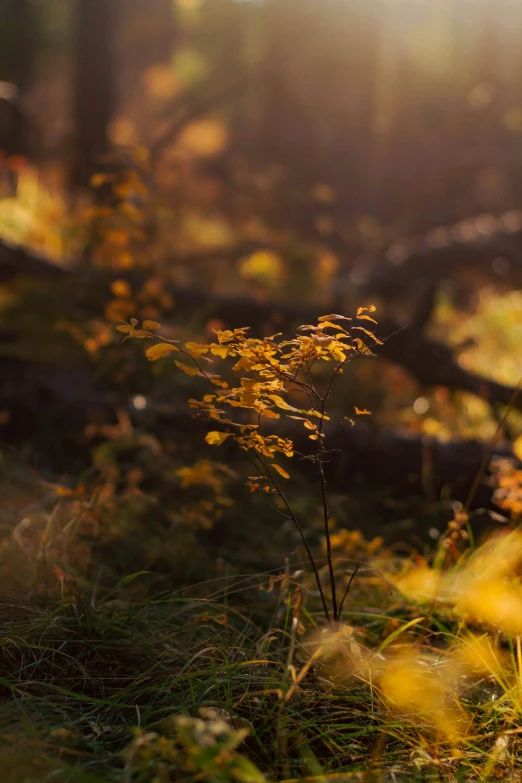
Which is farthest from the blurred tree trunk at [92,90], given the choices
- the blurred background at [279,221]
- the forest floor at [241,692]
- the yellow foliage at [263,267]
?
the forest floor at [241,692]

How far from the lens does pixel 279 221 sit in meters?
10.4

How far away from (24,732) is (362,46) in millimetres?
16831

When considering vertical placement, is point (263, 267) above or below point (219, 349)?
below

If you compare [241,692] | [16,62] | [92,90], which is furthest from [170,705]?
[16,62]

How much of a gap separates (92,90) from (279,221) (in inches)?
163

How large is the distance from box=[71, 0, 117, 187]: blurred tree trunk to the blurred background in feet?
0.06

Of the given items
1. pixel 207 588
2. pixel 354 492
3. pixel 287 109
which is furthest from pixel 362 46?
pixel 207 588

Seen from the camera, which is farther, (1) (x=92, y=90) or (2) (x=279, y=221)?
(2) (x=279, y=221)

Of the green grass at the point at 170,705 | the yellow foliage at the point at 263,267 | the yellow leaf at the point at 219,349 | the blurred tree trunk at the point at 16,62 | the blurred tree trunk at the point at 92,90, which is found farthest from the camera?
the blurred tree trunk at the point at 16,62

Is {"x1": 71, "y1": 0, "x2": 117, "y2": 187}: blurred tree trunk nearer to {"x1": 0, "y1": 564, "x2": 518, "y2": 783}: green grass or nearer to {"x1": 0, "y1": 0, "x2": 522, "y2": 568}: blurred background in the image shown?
{"x1": 0, "y1": 0, "x2": 522, "y2": 568}: blurred background

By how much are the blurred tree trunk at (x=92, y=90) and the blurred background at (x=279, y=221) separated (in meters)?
0.02

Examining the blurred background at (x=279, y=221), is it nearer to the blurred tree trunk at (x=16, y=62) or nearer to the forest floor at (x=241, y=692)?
the blurred tree trunk at (x=16, y=62)

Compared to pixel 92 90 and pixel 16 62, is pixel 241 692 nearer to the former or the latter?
pixel 92 90

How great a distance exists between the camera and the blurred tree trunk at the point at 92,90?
21.6ft
